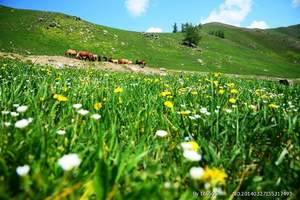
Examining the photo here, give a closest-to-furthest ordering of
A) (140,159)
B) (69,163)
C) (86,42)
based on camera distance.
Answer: (69,163)
(140,159)
(86,42)

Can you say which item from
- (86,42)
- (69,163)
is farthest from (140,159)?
(86,42)

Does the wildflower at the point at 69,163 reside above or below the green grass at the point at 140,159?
above

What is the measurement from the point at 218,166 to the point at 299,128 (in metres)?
1.12

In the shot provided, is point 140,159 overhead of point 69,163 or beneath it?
beneath

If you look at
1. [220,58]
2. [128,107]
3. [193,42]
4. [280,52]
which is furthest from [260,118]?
[280,52]

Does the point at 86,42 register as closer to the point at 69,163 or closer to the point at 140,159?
the point at 140,159

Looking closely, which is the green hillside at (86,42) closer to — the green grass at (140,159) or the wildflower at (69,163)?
the green grass at (140,159)

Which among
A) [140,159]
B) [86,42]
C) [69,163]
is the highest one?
[86,42]

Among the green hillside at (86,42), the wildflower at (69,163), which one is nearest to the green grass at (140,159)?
the wildflower at (69,163)

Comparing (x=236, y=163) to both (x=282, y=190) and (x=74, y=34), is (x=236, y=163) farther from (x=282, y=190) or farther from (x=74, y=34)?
(x=74, y=34)

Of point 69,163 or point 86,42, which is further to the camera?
point 86,42

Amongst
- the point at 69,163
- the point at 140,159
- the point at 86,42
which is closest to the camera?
the point at 69,163

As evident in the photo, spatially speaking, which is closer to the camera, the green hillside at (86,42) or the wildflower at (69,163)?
the wildflower at (69,163)

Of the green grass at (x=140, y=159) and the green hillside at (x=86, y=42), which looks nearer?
the green grass at (x=140, y=159)
